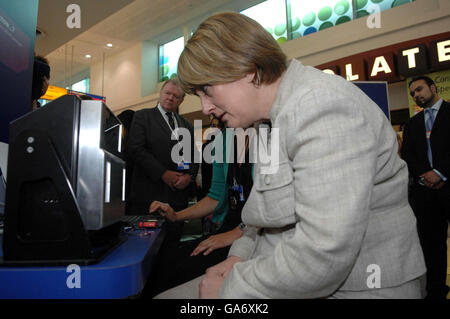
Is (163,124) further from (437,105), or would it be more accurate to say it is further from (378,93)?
(437,105)

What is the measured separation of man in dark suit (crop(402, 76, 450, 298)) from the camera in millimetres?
2338

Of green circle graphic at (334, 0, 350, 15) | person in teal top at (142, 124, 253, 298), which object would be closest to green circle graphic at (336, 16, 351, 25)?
green circle graphic at (334, 0, 350, 15)

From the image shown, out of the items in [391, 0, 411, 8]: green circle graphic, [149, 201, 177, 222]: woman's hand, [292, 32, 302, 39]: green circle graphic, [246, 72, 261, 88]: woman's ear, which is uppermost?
[292, 32, 302, 39]: green circle graphic

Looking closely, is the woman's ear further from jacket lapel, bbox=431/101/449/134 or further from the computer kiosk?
jacket lapel, bbox=431/101/449/134

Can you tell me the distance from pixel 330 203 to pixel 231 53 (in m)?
0.44

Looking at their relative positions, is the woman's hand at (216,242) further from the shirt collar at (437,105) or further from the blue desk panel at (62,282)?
the shirt collar at (437,105)

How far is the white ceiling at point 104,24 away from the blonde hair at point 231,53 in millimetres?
3954

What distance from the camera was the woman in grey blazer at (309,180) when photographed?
51cm

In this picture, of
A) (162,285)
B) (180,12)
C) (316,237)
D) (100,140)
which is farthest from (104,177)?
(180,12)

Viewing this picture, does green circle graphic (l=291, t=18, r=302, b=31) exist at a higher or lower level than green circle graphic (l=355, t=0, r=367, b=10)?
higher

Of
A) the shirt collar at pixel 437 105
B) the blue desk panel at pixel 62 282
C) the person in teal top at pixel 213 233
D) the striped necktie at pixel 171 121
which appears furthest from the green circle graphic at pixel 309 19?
the blue desk panel at pixel 62 282

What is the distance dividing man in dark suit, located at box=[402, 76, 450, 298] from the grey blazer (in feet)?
6.79
